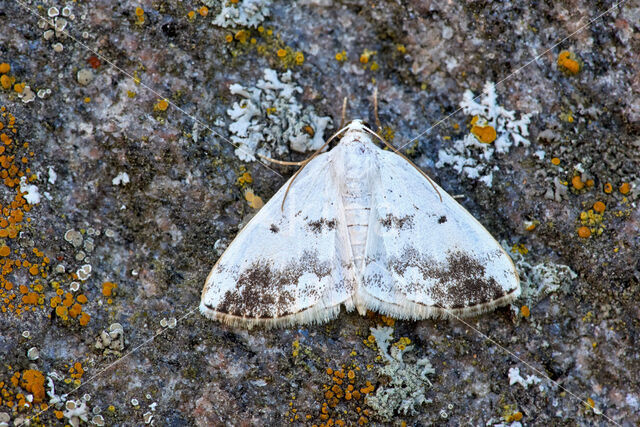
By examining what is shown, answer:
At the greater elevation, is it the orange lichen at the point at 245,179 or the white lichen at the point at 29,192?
the orange lichen at the point at 245,179

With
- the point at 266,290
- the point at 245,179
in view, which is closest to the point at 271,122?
the point at 245,179

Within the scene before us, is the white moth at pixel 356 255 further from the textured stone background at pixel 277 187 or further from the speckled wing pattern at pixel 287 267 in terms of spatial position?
the textured stone background at pixel 277 187

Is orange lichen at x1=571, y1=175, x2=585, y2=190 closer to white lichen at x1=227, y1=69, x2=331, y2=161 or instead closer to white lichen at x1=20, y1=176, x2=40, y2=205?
white lichen at x1=227, y1=69, x2=331, y2=161

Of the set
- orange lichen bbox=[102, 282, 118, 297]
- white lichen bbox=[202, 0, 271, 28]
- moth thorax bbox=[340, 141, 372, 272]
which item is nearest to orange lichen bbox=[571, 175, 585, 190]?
moth thorax bbox=[340, 141, 372, 272]

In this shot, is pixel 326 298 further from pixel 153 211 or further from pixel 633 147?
pixel 633 147

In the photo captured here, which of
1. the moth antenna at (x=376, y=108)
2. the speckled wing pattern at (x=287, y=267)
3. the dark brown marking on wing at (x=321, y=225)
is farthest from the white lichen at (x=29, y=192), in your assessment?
the moth antenna at (x=376, y=108)

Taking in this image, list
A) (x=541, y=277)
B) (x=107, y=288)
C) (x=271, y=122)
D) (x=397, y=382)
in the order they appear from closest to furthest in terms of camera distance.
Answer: (x=397, y=382)
(x=107, y=288)
(x=541, y=277)
(x=271, y=122)

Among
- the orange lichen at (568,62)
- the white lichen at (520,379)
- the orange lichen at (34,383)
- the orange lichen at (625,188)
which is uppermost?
the orange lichen at (568,62)

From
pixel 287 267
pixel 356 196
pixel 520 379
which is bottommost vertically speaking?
pixel 520 379

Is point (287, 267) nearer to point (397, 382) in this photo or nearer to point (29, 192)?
point (397, 382)
